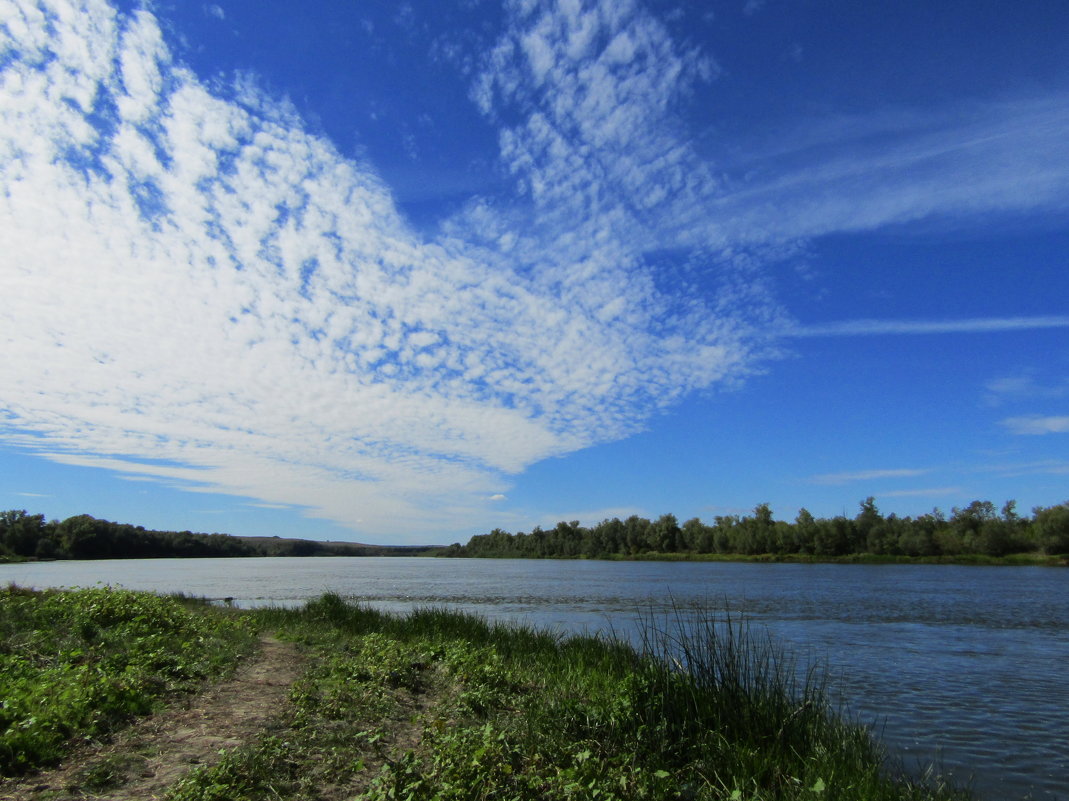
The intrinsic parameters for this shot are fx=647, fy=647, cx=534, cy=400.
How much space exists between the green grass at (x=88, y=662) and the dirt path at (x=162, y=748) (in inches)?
11.7

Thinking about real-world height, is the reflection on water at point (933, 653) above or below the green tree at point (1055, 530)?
below

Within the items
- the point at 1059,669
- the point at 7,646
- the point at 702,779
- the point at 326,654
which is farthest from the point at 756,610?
the point at 7,646

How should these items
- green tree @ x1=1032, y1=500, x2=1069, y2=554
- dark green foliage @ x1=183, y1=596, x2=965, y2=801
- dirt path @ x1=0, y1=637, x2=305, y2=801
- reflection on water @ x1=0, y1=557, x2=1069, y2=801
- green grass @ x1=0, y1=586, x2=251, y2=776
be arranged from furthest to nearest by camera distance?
1. green tree @ x1=1032, y1=500, x2=1069, y2=554
2. reflection on water @ x1=0, y1=557, x2=1069, y2=801
3. green grass @ x1=0, y1=586, x2=251, y2=776
4. dark green foliage @ x1=183, y1=596, x2=965, y2=801
5. dirt path @ x1=0, y1=637, x2=305, y2=801

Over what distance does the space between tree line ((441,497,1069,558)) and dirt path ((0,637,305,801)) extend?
114 m

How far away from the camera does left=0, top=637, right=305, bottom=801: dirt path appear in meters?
5.93

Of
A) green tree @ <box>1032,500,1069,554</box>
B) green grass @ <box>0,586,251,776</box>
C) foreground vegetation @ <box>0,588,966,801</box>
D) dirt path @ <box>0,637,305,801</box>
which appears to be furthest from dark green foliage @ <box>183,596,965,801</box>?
green tree @ <box>1032,500,1069,554</box>

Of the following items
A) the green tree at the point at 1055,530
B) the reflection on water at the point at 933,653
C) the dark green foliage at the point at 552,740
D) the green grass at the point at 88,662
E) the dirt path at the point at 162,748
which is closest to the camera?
the dirt path at the point at 162,748

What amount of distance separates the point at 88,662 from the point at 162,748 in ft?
12.9

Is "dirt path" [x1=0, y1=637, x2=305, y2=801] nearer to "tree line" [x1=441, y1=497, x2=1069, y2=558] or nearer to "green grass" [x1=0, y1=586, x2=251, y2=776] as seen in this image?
"green grass" [x1=0, y1=586, x2=251, y2=776]

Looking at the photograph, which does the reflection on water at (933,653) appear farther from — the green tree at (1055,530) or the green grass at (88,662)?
the green tree at (1055,530)

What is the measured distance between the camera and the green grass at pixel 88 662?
6.86 m

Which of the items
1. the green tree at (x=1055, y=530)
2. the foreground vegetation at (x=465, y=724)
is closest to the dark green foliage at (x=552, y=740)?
the foreground vegetation at (x=465, y=724)

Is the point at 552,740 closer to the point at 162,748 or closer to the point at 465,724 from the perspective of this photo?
the point at 465,724

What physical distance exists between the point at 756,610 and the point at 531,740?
1183 inches
